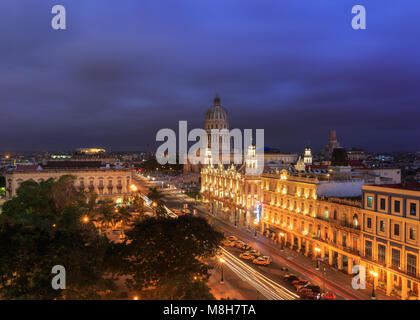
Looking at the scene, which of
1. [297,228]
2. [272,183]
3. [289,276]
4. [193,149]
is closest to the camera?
[289,276]

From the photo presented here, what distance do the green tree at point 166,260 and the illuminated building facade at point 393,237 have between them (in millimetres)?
20326

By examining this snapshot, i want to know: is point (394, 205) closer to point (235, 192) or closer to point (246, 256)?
point (246, 256)

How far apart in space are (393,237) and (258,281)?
620 inches

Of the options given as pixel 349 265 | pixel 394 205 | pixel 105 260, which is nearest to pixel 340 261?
pixel 349 265

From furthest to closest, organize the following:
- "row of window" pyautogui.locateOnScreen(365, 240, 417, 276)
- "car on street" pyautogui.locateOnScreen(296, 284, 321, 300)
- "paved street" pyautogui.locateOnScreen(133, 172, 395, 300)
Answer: "paved street" pyautogui.locateOnScreen(133, 172, 395, 300)
"car on street" pyautogui.locateOnScreen(296, 284, 321, 300)
"row of window" pyautogui.locateOnScreen(365, 240, 417, 276)

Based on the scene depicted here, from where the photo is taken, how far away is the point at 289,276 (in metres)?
38.6

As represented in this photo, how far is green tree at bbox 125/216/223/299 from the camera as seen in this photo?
25406 millimetres

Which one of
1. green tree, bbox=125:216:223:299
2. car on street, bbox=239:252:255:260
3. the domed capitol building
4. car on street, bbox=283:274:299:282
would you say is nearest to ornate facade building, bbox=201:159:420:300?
car on street, bbox=283:274:299:282

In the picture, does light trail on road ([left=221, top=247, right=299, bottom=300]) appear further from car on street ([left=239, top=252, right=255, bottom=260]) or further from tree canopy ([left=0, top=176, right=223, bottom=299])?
tree canopy ([left=0, top=176, right=223, bottom=299])

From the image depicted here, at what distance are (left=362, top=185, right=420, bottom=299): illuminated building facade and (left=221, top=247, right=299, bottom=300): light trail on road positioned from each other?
1050 centimetres

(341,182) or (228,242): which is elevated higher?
(341,182)
